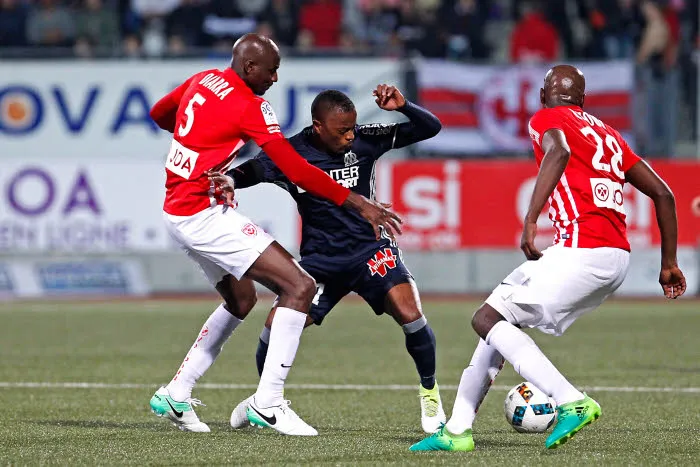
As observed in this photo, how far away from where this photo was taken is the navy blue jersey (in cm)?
820

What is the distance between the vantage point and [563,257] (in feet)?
21.8

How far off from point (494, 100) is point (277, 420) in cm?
1203

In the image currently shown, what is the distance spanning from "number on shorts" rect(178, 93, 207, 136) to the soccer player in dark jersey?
15.8 inches

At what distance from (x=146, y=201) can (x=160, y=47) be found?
134 inches

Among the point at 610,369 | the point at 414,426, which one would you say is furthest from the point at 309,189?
the point at 610,369

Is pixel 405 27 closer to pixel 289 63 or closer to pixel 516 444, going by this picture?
pixel 289 63

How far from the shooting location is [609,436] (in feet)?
24.3

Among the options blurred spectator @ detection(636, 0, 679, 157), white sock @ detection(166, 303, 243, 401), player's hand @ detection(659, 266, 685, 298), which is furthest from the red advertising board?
player's hand @ detection(659, 266, 685, 298)

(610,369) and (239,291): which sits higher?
(239,291)

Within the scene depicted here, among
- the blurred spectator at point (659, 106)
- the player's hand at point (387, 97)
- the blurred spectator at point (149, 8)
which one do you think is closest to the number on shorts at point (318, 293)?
the player's hand at point (387, 97)

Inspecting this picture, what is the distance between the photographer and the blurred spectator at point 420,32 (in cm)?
2012

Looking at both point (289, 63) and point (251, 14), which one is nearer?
point (289, 63)

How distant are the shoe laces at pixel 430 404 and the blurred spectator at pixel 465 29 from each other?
499 inches

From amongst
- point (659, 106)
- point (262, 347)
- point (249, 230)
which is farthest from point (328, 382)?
point (659, 106)
